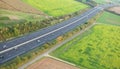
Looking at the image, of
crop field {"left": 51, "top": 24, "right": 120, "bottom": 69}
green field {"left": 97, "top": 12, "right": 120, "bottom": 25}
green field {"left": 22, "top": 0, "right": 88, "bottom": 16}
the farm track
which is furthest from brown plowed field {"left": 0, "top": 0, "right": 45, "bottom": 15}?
green field {"left": 97, "top": 12, "right": 120, "bottom": 25}

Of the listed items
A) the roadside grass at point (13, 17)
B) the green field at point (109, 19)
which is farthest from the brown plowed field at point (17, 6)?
the green field at point (109, 19)

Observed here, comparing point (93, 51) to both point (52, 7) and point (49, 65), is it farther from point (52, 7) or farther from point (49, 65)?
point (52, 7)

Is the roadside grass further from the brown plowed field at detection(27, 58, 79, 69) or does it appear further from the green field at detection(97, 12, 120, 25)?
the green field at detection(97, 12, 120, 25)

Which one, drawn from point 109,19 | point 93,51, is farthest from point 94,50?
point 109,19

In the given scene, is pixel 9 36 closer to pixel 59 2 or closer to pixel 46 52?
pixel 46 52

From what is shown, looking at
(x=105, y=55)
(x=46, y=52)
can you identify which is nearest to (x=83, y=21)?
(x=105, y=55)
